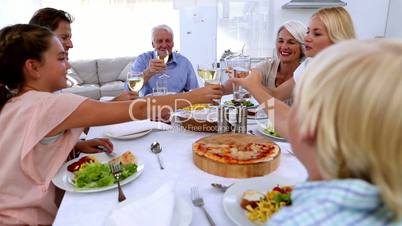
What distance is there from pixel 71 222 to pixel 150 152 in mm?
502

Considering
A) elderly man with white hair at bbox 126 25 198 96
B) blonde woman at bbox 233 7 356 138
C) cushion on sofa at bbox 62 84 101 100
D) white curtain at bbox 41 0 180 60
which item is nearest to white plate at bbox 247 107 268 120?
blonde woman at bbox 233 7 356 138

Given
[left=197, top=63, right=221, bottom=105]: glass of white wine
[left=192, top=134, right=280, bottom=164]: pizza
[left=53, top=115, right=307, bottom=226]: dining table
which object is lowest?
[left=53, top=115, right=307, bottom=226]: dining table

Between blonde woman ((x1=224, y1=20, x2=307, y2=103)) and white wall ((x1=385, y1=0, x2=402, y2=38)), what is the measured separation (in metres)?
3.28

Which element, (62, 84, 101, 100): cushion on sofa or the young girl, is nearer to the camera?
the young girl

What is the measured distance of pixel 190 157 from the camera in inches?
50.0

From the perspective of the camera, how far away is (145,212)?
82cm

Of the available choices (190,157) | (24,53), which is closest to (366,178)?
(190,157)

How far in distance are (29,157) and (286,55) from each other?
1.84 meters

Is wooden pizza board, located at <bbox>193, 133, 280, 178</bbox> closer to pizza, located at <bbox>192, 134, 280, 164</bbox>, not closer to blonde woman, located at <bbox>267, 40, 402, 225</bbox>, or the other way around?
pizza, located at <bbox>192, 134, 280, 164</bbox>

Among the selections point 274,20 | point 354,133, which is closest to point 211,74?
point 354,133

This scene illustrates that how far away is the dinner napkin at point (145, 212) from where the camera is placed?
791 mm

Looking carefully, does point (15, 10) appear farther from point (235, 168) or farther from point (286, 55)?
point (235, 168)

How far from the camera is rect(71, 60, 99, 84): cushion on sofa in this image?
519cm

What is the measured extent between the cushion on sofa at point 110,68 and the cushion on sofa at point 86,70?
93 mm
